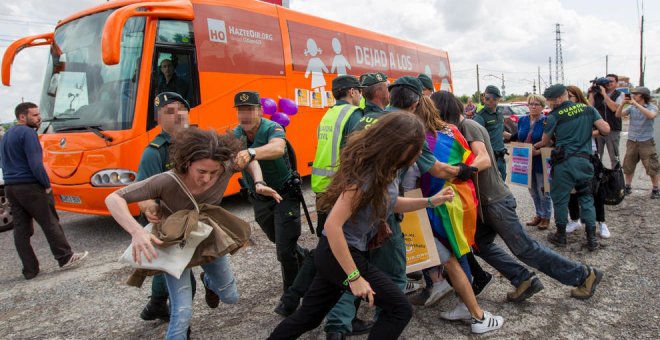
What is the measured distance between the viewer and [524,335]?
2.87 meters

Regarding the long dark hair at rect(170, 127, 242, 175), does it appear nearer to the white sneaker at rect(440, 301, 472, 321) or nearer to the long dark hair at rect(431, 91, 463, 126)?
the long dark hair at rect(431, 91, 463, 126)

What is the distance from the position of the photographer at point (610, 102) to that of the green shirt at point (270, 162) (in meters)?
5.20

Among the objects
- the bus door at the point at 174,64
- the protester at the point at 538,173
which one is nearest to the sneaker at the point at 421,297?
the protester at the point at 538,173

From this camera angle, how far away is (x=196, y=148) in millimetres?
2266

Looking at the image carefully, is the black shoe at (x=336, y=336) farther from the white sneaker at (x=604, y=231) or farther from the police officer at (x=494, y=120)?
the police officer at (x=494, y=120)

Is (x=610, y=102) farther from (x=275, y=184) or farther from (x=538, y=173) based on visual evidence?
(x=275, y=184)

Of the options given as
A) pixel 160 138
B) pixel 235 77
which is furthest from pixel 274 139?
pixel 235 77

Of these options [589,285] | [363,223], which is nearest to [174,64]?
[363,223]

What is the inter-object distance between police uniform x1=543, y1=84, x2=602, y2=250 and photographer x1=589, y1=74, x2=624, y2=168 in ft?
7.27

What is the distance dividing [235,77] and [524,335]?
5.34 m

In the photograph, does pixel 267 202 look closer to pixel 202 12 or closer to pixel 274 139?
pixel 274 139

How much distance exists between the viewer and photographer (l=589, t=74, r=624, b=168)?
6434 mm

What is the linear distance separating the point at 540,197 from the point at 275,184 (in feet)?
11.8

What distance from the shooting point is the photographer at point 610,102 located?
21.1 feet
